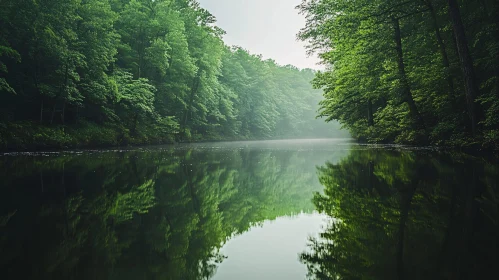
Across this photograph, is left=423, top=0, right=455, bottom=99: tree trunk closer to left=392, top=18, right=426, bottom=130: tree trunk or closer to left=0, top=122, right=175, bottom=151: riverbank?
left=392, top=18, right=426, bottom=130: tree trunk

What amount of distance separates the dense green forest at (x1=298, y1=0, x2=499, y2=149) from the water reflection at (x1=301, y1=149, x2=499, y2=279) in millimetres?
6296

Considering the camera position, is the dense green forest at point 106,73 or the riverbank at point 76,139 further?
the dense green forest at point 106,73

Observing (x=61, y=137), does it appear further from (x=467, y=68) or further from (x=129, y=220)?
(x=467, y=68)

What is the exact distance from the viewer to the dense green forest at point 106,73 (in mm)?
16031

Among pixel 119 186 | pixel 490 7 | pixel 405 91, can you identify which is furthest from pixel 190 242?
pixel 405 91

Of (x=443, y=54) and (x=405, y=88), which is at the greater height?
(x=443, y=54)

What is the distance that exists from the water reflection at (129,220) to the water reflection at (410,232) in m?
0.78

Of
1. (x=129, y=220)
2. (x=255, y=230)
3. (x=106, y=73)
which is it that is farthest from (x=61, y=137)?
(x=255, y=230)

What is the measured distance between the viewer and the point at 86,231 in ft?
10.0

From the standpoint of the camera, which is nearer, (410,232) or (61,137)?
(410,232)

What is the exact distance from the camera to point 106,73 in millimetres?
22766

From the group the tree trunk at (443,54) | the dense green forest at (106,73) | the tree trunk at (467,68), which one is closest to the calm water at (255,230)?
the tree trunk at (467,68)

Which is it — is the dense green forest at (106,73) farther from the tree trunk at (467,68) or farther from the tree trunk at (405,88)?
the tree trunk at (467,68)

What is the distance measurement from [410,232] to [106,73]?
23.9 m
